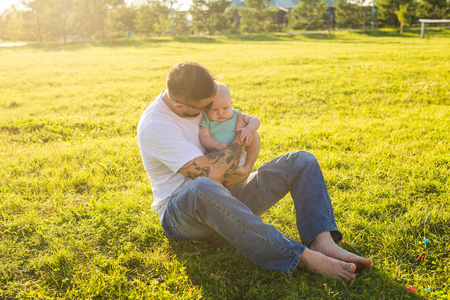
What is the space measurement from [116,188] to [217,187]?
2.40 meters

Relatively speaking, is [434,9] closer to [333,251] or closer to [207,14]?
[207,14]

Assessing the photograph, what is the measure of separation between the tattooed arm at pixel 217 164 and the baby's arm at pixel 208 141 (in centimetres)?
10

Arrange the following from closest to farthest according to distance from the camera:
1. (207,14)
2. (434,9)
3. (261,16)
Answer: (434,9) < (261,16) < (207,14)

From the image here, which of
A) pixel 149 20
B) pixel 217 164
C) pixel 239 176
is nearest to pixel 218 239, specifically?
pixel 239 176

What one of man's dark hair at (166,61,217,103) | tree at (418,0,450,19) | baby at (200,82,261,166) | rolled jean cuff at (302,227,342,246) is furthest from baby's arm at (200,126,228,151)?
tree at (418,0,450,19)

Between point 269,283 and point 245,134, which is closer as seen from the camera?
point 269,283

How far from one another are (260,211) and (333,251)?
0.83m

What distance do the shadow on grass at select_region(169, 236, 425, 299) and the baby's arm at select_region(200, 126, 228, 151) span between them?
97 centimetres

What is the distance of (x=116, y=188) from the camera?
4.84m

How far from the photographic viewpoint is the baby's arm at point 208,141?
3.35 meters

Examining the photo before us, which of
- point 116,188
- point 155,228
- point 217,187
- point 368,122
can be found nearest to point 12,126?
point 116,188

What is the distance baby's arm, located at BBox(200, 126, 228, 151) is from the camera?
11.0ft

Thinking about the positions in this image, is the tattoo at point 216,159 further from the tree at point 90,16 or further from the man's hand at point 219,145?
the tree at point 90,16

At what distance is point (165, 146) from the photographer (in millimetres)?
3070
